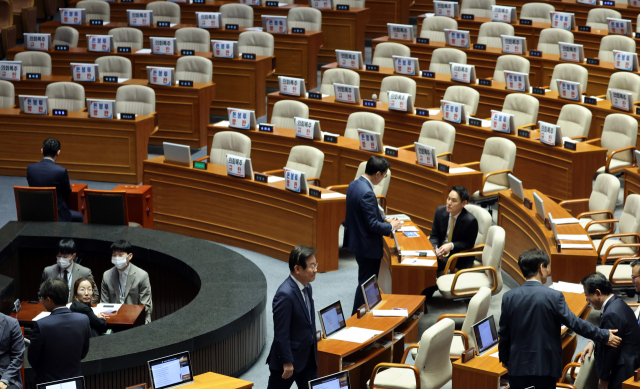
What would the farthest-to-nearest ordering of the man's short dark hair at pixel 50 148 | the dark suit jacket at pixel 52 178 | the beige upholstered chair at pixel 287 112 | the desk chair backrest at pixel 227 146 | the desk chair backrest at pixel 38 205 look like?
the beige upholstered chair at pixel 287 112 < the desk chair backrest at pixel 227 146 < the man's short dark hair at pixel 50 148 < the dark suit jacket at pixel 52 178 < the desk chair backrest at pixel 38 205

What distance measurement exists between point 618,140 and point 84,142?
244 inches

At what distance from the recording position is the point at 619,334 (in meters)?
4.71

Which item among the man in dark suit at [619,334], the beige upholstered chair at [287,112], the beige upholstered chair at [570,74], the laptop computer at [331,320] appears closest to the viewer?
the man in dark suit at [619,334]

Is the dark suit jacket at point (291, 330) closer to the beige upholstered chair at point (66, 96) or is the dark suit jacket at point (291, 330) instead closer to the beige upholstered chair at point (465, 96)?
the beige upholstered chair at point (465, 96)

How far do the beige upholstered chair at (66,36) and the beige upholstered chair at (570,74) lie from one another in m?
6.71

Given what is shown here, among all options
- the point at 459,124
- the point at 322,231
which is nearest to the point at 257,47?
the point at 459,124

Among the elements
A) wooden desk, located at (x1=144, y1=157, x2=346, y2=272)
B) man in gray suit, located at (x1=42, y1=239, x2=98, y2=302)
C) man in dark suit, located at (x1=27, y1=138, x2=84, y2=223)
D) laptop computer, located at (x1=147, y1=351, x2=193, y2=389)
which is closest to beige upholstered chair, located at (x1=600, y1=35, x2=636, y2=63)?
wooden desk, located at (x1=144, y1=157, x2=346, y2=272)

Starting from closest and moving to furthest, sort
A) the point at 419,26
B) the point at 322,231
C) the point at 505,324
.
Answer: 1. the point at 505,324
2. the point at 322,231
3. the point at 419,26

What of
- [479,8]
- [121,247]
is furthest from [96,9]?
[121,247]

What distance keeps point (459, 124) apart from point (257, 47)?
355cm

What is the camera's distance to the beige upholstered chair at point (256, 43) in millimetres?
11555

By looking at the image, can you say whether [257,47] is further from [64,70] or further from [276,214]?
[276,214]

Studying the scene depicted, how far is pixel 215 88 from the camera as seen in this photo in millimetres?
11266

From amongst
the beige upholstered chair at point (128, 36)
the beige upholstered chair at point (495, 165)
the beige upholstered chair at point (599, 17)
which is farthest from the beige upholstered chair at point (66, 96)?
the beige upholstered chair at point (599, 17)
